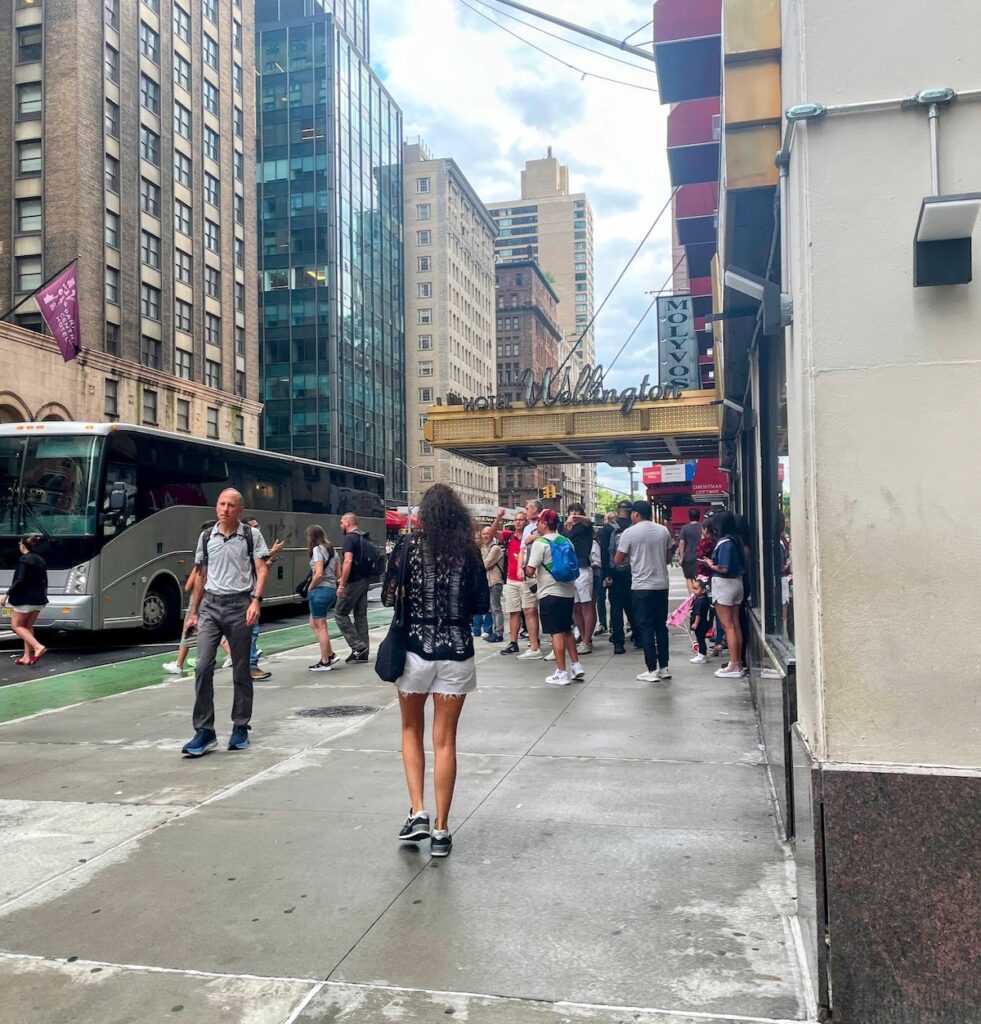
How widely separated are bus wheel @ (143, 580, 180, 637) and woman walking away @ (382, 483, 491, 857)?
11883mm

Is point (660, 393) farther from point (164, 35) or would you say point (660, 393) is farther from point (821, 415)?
point (164, 35)

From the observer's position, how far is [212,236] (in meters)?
50.9

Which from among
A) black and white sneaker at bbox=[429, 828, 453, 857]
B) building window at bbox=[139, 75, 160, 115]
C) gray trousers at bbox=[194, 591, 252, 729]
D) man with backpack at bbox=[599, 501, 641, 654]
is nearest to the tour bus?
man with backpack at bbox=[599, 501, 641, 654]

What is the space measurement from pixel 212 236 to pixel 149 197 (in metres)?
6.01

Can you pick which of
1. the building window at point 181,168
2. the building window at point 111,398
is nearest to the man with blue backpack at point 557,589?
the building window at point 111,398

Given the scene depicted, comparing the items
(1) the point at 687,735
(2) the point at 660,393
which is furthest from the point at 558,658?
(2) the point at 660,393

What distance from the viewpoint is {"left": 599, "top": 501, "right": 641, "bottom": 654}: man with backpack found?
484 inches

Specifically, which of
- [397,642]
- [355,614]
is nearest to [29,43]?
[355,614]

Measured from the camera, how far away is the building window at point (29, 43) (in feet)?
133

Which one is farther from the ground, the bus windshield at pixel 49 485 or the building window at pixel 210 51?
the building window at pixel 210 51

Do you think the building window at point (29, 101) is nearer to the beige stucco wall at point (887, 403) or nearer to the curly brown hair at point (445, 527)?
the curly brown hair at point (445, 527)

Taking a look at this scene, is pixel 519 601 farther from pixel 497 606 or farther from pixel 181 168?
pixel 181 168

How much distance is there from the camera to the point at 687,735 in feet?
23.2

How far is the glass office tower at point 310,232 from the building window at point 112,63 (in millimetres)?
31878
